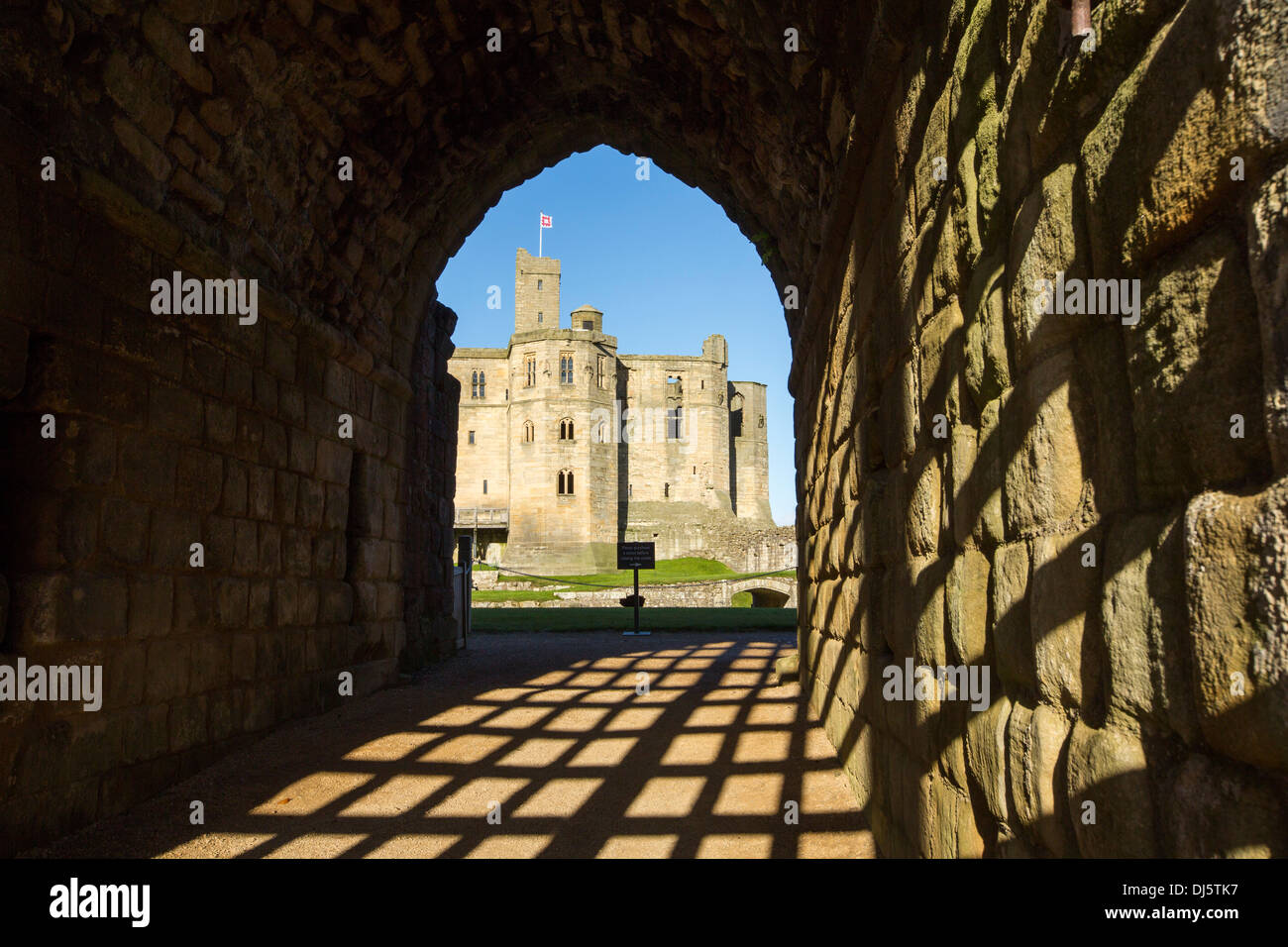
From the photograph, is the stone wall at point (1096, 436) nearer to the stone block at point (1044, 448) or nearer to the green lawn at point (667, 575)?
the stone block at point (1044, 448)

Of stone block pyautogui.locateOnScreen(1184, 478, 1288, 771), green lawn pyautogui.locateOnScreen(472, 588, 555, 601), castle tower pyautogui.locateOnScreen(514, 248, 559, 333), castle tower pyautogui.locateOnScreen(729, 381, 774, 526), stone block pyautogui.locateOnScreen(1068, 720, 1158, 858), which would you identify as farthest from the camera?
castle tower pyautogui.locateOnScreen(729, 381, 774, 526)

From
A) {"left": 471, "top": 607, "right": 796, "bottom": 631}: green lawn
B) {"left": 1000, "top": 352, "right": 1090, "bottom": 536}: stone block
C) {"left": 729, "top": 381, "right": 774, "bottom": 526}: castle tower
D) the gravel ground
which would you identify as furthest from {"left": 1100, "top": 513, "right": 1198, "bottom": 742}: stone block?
{"left": 729, "top": 381, "right": 774, "bottom": 526}: castle tower

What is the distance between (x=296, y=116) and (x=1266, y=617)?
645 centimetres

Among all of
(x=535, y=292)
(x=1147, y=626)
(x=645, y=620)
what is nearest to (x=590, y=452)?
(x=535, y=292)

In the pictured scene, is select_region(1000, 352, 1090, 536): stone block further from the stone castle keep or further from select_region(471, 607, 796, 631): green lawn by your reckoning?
the stone castle keep

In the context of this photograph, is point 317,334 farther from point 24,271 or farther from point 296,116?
point 24,271

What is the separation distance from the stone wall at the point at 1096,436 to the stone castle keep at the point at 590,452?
37681 millimetres

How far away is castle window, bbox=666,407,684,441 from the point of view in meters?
51.0

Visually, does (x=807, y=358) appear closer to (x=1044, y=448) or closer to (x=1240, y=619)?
(x=1044, y=448)

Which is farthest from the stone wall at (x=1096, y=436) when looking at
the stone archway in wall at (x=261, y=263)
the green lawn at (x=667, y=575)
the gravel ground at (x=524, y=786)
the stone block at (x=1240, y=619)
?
the green lawn at (x=667, y=575)

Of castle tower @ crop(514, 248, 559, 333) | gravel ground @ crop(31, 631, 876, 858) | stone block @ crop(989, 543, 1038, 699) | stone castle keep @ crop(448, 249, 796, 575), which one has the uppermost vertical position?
castle tower @ crop(514, 248, 559, 333)

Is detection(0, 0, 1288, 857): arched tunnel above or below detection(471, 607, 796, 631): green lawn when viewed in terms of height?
above

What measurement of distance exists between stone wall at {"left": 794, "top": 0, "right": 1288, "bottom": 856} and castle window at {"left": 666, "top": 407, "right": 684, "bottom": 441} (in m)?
48.0

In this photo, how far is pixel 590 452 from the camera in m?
45.2
